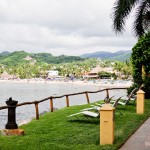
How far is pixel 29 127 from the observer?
12086mm

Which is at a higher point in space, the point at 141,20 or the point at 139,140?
the point at 141,20

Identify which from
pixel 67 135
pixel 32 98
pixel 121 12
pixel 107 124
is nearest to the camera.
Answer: pixel 107 124

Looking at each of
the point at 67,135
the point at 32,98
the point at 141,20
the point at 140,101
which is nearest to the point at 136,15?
the point at 141,20

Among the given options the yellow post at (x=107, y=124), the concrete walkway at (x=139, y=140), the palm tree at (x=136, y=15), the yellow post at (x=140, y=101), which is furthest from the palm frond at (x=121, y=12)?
the yellow post at (x=107, y=124)

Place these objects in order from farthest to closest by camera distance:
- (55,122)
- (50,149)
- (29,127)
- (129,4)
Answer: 1. (129,4)
2. (55,122)
3. (29,127)
4. (50,149)

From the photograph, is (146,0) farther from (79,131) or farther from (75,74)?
(75,74)

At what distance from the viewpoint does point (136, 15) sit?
76.6 feet

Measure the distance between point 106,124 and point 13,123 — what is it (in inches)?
121

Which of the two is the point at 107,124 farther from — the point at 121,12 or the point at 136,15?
the point at 136,15

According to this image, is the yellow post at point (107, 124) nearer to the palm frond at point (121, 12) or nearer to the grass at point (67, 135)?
the grass at point (67, 135)

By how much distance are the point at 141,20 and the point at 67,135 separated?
1450 cm

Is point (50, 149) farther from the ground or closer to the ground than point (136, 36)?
closer to the ground

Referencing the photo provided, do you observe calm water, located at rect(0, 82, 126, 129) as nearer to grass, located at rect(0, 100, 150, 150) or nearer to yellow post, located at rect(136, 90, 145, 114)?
yellow post, located at rect(136, 90, 145, 114)

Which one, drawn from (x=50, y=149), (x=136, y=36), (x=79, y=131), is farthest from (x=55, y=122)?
(x=136, y=36)
